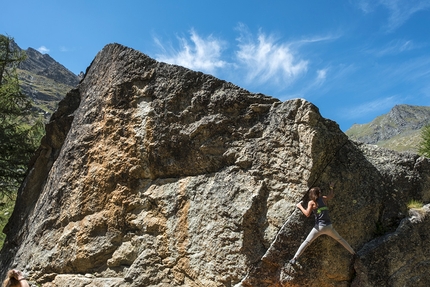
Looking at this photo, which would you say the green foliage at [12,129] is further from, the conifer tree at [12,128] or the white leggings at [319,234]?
the white leggings at [319,234]

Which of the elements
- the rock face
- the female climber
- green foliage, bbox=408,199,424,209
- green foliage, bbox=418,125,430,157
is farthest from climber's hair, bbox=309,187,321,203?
green foliage, bbox=418,125,430,157

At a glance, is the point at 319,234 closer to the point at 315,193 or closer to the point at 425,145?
the point at 315,193

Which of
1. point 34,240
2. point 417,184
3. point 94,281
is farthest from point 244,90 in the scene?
point 34,240

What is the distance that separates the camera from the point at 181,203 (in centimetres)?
1120

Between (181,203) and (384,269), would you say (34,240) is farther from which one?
(384,269)

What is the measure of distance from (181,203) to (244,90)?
4.26m

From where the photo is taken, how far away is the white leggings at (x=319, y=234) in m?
9.02

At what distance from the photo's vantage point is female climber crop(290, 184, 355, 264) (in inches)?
356

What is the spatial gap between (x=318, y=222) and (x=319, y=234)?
303 mm

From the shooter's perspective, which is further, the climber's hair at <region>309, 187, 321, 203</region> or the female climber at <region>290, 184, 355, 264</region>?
the climber's hair at <region>309, 187, 321, 203</region>

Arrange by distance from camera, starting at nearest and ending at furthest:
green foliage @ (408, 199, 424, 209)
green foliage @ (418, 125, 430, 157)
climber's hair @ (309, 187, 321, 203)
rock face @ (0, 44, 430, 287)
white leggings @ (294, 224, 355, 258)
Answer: white leggings @ (294, 224, 355, 258), climber's hair @ (309, 187, 321, 203), rock face @ (0, 44, 430, 287), green foliage @ (408, 199, 424, 209), green foliage @ (418, 125, 430, 157)

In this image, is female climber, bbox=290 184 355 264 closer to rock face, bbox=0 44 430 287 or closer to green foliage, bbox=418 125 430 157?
rock face, bbox=0 44 430 287

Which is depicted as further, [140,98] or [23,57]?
[23,57]

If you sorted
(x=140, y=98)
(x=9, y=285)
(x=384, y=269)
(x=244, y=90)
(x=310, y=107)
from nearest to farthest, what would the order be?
1. (x=9, y=285)
2. (x=384, y=269)
3. (x=310, y=107)
4. (x=244, y=90)
5. (x=140, y=98)
